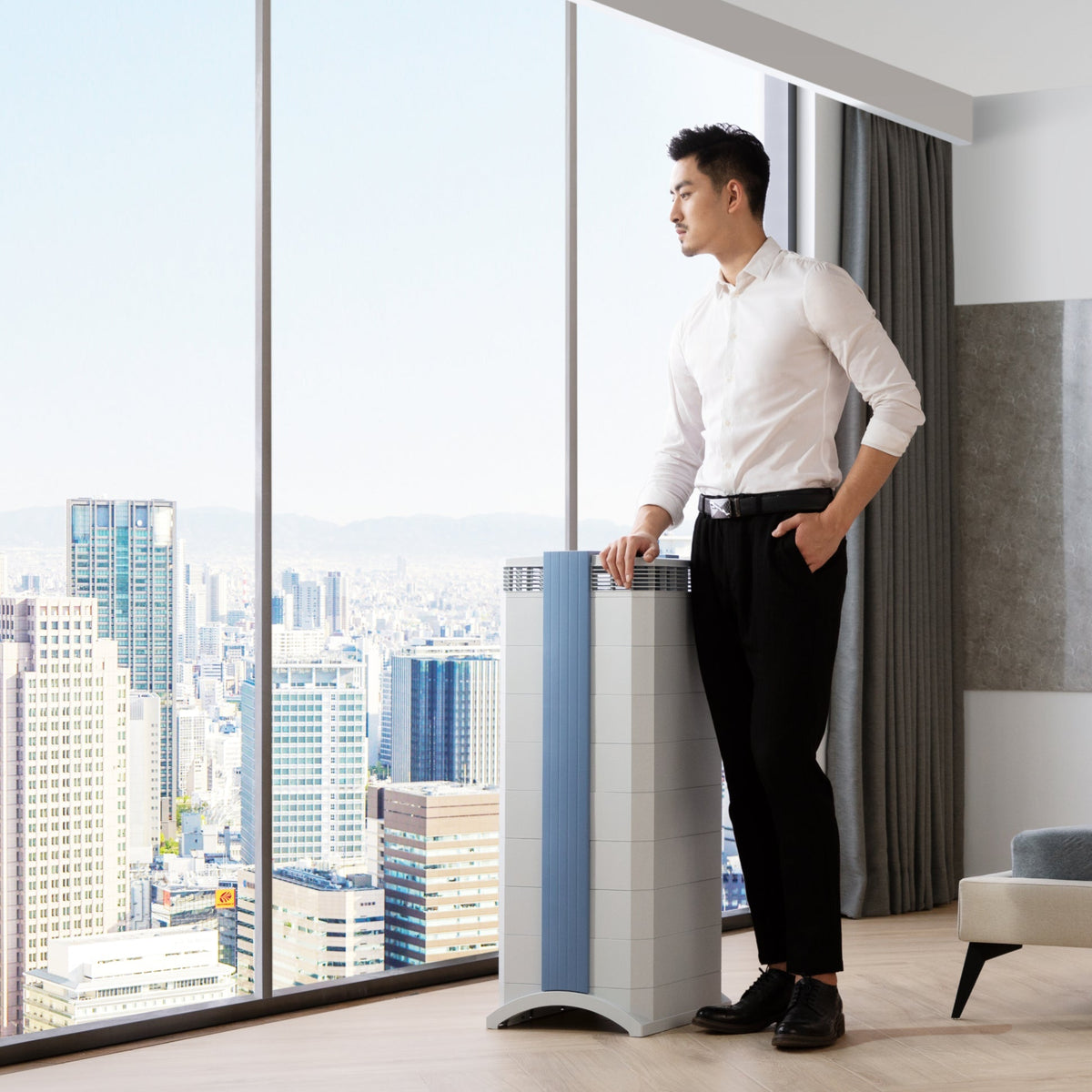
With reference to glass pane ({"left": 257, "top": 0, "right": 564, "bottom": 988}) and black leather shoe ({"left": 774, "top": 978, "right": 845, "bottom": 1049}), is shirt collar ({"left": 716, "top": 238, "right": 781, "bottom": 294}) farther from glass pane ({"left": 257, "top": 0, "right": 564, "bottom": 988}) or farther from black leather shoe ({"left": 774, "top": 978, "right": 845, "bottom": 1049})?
black leather shoe ({"left": 774, "top": 978, "right": 845, "bottom": 1049})

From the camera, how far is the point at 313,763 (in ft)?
9.35

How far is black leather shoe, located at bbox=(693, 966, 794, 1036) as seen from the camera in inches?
96.0

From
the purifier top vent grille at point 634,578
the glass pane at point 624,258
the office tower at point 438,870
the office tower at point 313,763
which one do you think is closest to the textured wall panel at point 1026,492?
the glass pane at point 624,258

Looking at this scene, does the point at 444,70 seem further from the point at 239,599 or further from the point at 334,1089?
the point at 334,1089

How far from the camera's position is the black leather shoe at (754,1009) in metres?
2.44

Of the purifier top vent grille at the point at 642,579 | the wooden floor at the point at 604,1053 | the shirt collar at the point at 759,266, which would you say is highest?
the shirt collar at the point at 759,266

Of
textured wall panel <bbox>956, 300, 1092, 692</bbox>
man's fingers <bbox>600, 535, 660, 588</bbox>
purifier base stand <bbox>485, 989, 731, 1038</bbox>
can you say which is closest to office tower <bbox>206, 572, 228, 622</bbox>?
Answer: man's fingers <bbox>600, 535, 660, 588</bbox>

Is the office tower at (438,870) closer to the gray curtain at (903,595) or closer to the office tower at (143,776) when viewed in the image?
the office tower at (143,776)

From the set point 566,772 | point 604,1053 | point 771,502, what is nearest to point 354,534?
point 566,772

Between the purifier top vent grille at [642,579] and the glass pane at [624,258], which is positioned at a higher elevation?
the glass pane at [624,258]

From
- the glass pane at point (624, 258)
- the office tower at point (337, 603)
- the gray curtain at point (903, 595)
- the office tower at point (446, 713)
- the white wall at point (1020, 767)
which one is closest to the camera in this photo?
the office tower at point (337, 603)

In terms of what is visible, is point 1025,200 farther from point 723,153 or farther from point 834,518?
point 834,518

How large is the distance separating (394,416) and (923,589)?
169 centimetres

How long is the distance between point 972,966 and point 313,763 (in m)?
1.36
